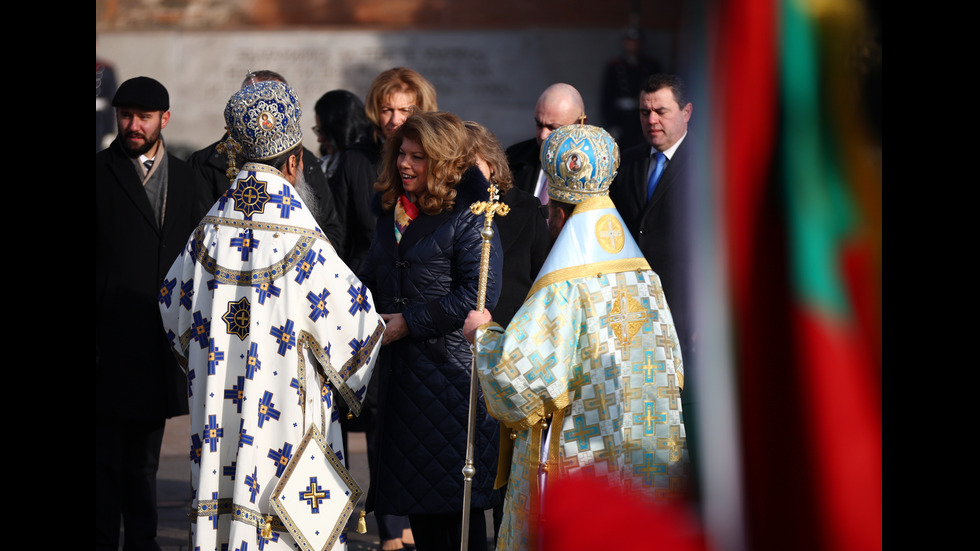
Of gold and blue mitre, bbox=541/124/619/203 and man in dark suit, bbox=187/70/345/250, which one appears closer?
gold and blue mitre, bbox=541/124/619/203

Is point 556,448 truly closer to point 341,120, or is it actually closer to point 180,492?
point 341,120

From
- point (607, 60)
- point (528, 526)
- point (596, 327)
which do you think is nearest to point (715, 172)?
point (596, 327)

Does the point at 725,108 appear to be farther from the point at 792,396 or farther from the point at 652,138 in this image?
the point at 652,138

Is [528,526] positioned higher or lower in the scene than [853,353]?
lower

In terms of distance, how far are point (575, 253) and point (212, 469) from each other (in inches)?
62.4

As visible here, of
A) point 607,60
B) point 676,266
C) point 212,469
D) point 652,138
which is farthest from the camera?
point 607,60

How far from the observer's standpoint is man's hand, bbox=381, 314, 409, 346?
14.2ft

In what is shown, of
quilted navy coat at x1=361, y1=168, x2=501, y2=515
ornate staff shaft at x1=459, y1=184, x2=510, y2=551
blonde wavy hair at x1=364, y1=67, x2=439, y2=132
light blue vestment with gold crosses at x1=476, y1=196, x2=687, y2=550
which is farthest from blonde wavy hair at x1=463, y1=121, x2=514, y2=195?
light blue vestment with gold crosses at x1=476, y1=196, x2=687, y2=550

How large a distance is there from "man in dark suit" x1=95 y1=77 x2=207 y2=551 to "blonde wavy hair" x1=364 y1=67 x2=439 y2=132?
115cm

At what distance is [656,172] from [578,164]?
2360 mm

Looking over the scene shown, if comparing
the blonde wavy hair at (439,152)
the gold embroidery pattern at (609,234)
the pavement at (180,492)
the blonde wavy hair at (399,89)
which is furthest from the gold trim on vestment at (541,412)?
the blonde wavy hair at (399,89)

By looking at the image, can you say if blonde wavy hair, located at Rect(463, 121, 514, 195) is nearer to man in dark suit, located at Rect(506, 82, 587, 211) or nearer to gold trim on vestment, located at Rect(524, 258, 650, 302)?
man in dark suit, located at Rect(506, 82, 587, 211)

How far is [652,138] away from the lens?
19.1 feet

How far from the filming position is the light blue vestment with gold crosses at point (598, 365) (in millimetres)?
3426
